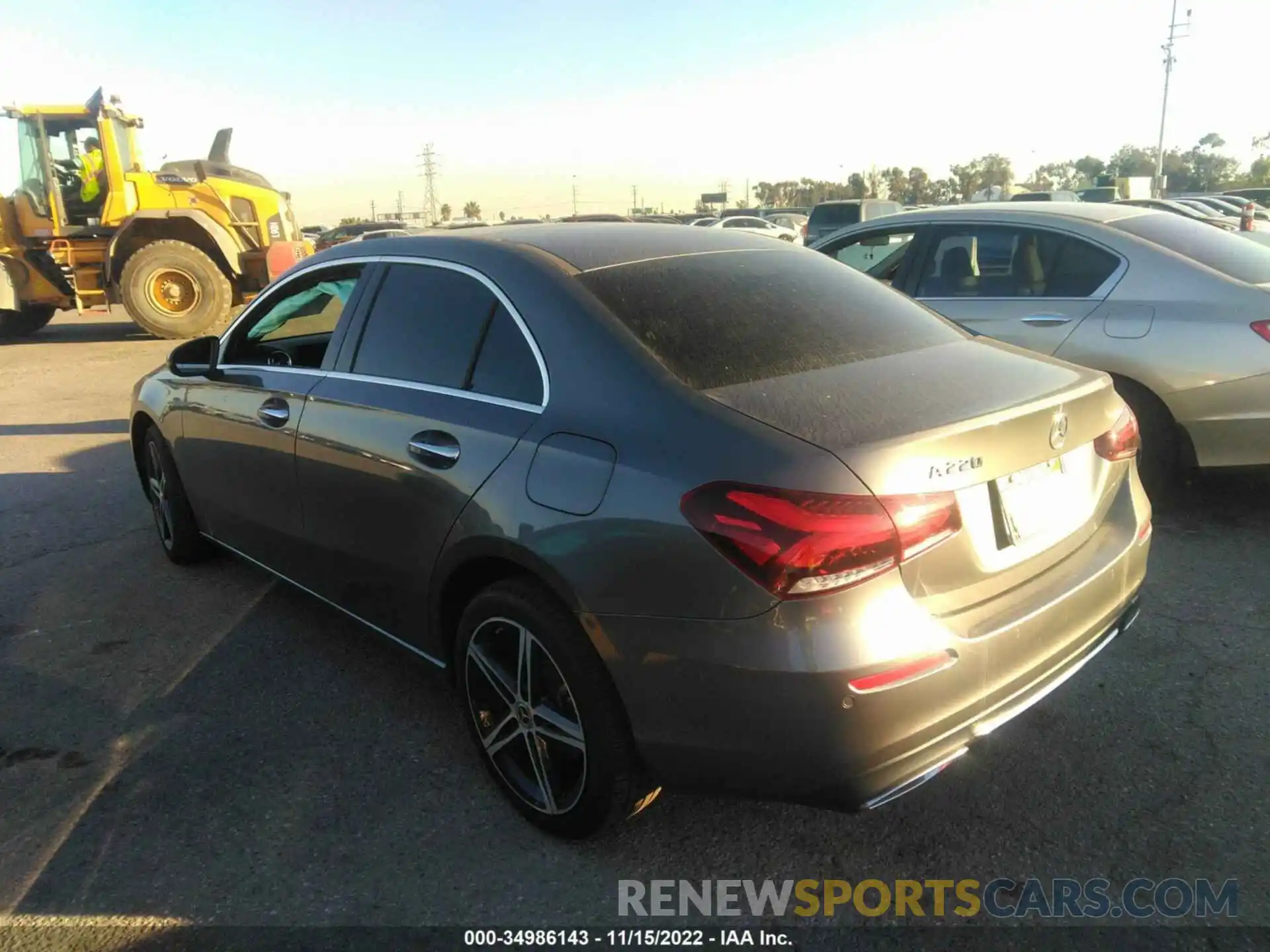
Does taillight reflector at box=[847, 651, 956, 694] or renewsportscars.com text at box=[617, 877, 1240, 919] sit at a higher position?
taillight reflector at box=[847, 651, 956, 694]

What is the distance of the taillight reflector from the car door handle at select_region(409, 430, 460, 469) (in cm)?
130

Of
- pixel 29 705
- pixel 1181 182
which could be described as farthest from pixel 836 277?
pixel 1181 182

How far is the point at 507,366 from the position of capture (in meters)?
2.73

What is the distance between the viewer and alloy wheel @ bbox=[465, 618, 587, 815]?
251 cm

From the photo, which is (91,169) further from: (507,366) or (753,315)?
(753,315)

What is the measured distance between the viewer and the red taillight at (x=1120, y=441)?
272 cm

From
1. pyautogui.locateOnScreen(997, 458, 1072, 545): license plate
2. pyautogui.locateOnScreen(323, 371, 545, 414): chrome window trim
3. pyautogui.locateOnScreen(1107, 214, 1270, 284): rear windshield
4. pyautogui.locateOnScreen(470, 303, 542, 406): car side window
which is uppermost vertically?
pyautogui.locateOnScreen(1107, 214, 1270, 284): rear windshield

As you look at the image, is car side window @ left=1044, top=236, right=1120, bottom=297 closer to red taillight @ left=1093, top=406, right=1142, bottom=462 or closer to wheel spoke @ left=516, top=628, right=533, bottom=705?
red taillight @ left=1093, top=406, right=1142, bottom=462

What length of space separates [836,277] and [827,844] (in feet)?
6.04

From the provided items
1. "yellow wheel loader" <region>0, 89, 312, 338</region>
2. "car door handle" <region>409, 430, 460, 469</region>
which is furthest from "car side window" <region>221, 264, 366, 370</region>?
"yellow wheel loader" <region>0, 89, 312, 338</region>

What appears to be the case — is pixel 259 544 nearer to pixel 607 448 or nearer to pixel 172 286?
pixel 607 448

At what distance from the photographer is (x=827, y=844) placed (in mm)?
2619

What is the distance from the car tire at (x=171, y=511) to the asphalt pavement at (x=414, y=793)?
445 millimetres

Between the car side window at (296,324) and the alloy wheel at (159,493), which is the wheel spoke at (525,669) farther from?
the alloy wheel at (159,493)
